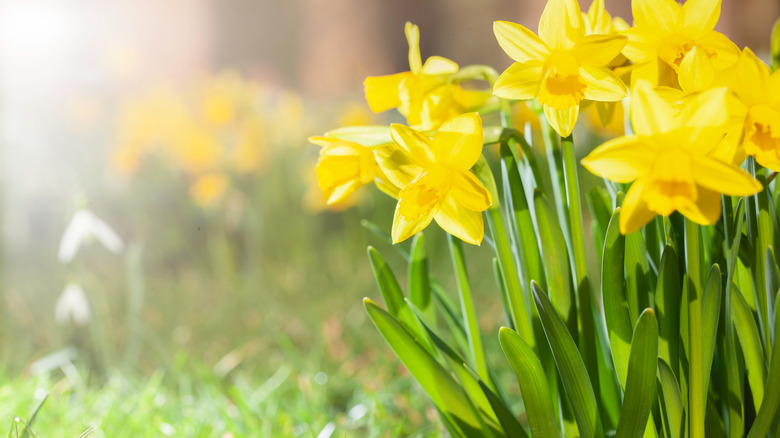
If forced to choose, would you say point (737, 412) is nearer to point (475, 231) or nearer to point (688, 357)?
point (688, 357)

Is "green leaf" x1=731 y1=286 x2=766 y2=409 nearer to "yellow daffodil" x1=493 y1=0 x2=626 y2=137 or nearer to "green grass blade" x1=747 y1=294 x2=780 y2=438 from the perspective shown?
"green grass blade" x1=747 y1=294 x2=780 y2=438

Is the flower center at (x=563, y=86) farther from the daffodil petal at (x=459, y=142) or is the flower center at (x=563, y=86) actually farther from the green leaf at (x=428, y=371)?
the green leaf at (x=428, y=371)

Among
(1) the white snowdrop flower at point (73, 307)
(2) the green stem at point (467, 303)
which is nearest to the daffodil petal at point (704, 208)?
(2) the green stem at point (467, 303)

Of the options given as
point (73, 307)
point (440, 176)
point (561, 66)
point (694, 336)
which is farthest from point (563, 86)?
point (73, 307)

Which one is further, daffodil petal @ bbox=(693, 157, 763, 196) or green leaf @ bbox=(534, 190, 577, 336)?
green leaf @ bbox=(534, 190, 577, 336)

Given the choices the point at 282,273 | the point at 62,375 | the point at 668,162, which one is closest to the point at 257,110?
the point at 282,273

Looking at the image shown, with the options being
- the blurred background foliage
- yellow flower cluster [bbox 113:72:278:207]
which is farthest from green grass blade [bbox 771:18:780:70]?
yellow flower cluster [bbox 113:72:278:207]
